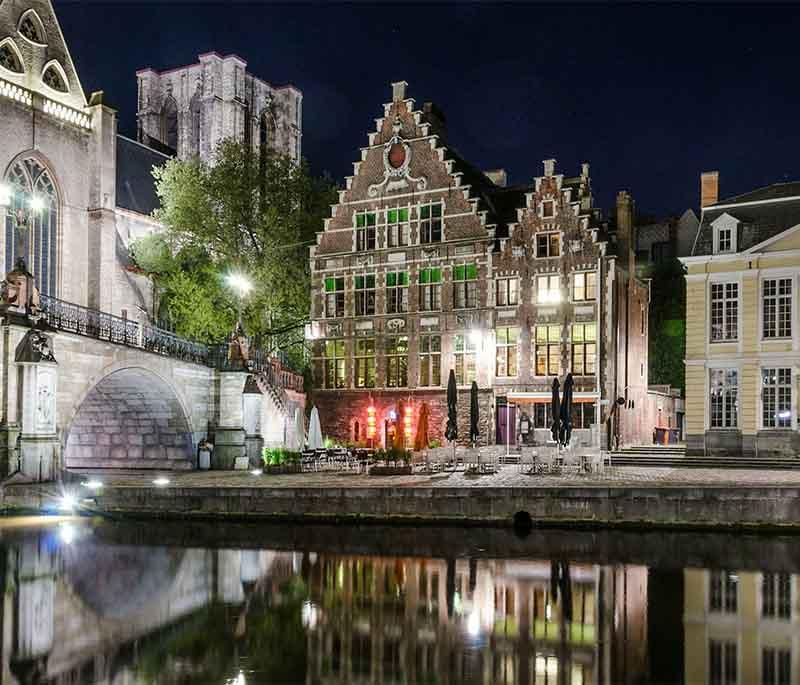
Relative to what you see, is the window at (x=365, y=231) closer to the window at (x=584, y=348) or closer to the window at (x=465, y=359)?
the window at (x=465, y=359)

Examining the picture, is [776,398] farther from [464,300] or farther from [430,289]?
[430,289]

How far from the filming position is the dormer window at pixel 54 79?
3560cm

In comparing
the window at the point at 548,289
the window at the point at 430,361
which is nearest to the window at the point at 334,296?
the window at the point at 430,361

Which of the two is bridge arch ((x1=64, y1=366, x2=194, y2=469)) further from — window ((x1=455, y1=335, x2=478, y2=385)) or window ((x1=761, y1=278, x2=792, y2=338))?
window ((x1=761, y1=278, x2=792, y2=338))

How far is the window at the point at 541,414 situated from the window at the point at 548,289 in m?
3.91

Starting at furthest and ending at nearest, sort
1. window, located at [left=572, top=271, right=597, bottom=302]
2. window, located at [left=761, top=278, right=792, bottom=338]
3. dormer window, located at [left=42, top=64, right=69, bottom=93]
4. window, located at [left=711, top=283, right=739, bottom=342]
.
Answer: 1. dormer window, located at [left=42, top=64, right=69, bottom=93]
2. window, located at [left=572, top=271, right=597, bottom=302]
3. window, located at [left=711, top=283, right=739, bottom=342]
4. window, located at [left=761, top=278, right=792, bottom=338]

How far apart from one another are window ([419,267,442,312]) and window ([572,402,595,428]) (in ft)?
22.9

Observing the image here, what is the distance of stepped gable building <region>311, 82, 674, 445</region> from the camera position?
1314 inches

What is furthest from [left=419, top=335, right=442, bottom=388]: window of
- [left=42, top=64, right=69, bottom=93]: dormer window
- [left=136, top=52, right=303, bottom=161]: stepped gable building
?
[left=136, top=52, right=303, bottom=161]: stepped gable building

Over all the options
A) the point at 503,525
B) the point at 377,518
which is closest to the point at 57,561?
the point at 377,518

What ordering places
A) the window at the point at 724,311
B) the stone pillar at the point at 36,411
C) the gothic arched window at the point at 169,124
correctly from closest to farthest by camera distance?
1. the stone pillar at the point at 36,411
2. the window at the point at 724,311
3. the gothic arched window at the point at 169,124

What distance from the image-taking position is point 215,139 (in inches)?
2470

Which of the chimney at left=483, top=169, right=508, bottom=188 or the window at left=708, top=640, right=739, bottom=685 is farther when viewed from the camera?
the chimney at left=483, top=169, right=508, bottom=188

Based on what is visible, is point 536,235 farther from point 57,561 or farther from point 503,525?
point 57,561
